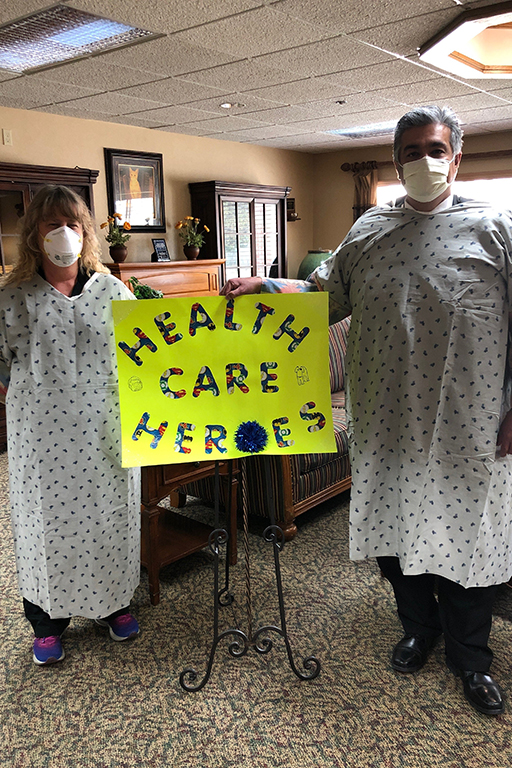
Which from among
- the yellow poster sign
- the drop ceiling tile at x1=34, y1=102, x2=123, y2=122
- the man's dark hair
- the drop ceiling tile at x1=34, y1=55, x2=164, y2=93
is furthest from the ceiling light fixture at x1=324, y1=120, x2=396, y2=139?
the yellow poster sign

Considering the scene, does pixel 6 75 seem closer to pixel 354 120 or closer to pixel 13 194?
pixel 13 194

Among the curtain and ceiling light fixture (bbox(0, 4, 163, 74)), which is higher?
ceiling light fixture (bbox(0, 4, 163, 74))

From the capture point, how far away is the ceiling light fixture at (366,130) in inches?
229

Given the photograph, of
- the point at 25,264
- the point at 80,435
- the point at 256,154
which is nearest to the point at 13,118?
the point at 256,154

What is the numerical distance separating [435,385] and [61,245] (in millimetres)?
1133

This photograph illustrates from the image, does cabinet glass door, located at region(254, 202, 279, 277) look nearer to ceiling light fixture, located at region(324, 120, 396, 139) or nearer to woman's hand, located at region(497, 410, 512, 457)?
ceiling light fixture, located at region(324, 120, 396, 139)

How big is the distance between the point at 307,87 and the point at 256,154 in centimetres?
282

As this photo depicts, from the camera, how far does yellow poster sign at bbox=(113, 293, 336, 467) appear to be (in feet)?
5.49

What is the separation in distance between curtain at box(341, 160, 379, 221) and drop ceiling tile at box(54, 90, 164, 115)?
133 inches

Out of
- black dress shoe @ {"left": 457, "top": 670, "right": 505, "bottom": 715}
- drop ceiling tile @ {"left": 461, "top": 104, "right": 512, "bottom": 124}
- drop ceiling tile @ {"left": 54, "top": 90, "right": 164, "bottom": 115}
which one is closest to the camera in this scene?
black dress shoe @ {"left": 457, "top": 670, "right": 505, "bottom": 715}

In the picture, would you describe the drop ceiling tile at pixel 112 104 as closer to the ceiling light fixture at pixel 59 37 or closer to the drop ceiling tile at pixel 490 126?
the ceiling light fixture at pixel 59 37

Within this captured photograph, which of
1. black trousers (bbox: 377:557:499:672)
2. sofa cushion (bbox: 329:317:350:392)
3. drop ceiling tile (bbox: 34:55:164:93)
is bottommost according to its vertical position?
black trousers (bbox: 377:557:499:672)

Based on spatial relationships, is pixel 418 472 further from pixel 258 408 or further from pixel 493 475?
pixel 258 408

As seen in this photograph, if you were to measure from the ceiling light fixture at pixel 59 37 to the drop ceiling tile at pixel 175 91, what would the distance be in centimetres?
68
